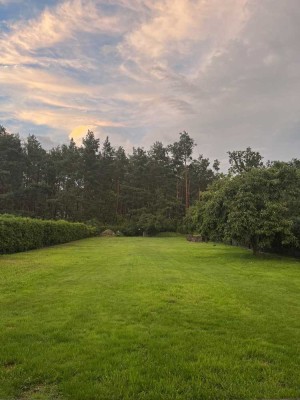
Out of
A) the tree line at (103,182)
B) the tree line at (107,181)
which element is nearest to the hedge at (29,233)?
the tree line at (107,181)

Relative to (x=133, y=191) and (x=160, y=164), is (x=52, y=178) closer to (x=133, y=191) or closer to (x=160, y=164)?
(x=133, y=191)

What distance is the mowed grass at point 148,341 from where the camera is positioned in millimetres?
3791

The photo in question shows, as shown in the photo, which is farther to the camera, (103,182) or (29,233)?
(103,182)

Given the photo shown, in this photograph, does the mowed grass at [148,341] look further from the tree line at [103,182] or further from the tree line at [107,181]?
the tree line at [103,182]

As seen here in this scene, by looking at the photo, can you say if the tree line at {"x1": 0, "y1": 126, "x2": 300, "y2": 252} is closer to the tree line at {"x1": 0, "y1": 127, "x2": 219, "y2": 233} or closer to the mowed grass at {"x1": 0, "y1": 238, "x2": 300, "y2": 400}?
the tree line at {"x1": 0, "y1": 127, "x2": 219, "y2": 233}

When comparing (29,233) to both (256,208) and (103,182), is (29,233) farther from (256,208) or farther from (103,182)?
(103,182)

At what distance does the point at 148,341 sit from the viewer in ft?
17.0

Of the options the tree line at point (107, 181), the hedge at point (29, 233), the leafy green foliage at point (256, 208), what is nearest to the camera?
the leafy green foliage at point (256, 208)

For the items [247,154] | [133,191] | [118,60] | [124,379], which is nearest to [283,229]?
[118,60]

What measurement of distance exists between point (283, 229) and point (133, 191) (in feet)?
160

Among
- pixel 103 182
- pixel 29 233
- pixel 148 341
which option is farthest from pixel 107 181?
pixel 148 341

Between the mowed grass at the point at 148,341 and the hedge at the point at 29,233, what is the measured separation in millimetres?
10848

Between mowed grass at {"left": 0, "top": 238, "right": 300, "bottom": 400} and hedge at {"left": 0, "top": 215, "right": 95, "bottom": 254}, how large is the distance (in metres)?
10.8

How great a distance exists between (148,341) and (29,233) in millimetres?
20223
